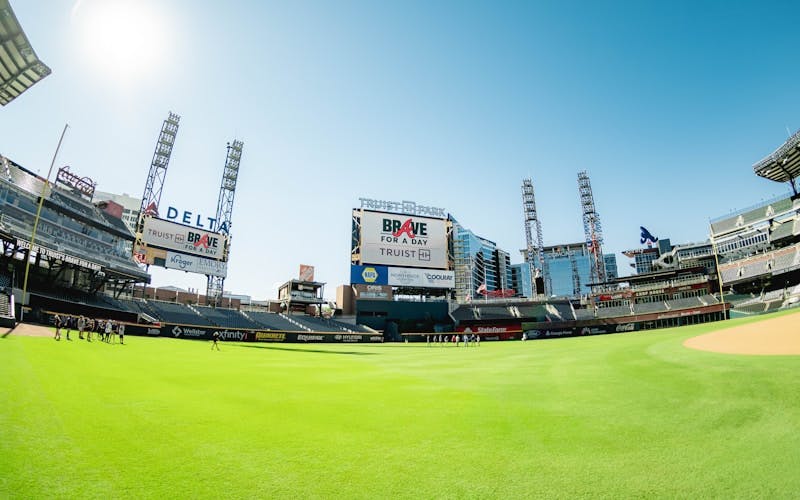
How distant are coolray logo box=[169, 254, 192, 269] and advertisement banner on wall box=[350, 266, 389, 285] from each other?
24.0 m

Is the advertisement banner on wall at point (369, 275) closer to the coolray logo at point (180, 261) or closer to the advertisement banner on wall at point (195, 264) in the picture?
the advertisement banner on wall at point (195, 264)

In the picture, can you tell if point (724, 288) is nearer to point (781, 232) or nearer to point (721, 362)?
point (781, 232)

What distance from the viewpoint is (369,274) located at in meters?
59.3

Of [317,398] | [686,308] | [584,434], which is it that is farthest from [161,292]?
[686,308]

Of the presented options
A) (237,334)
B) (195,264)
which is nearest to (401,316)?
(237,334)

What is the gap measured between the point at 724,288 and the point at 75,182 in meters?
94.3

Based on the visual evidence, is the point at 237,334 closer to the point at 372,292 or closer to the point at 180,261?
the point at 180,261

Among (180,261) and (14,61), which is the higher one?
(14,61)

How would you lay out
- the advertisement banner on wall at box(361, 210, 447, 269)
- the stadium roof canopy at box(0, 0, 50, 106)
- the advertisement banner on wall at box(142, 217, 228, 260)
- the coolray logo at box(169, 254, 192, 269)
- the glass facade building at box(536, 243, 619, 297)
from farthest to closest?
the glass facade building at box(536, 243, 619, 297) → the advertisement banner on wall at box(361, 210, 447, 269) → the coolray logo at box(169, 254, 192, 269) → the advertisement banner on wall at box(142, 217, 228, 260) → the stadium roof canopy at box(0, 0, 50, 106)

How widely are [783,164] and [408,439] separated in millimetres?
71195

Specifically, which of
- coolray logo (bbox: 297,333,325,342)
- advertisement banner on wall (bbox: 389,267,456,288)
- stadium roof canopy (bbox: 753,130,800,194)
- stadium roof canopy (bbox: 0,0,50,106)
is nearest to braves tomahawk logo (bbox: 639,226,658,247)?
stadium roof canopy (bbox: 753,130,800,194)

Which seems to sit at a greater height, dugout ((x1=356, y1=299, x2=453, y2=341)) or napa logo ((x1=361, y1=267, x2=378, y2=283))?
napa logo ((x1=361, y1=267, x2=378, y2=283))

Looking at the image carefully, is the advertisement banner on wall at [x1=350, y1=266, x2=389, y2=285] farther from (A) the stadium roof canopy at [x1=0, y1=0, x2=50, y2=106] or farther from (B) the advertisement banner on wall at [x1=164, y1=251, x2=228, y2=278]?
(A) the stadium roof canopy at [x1=0, y1=0, x2=50, y2=106]

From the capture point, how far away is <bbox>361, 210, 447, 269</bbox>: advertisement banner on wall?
60.3 meters
